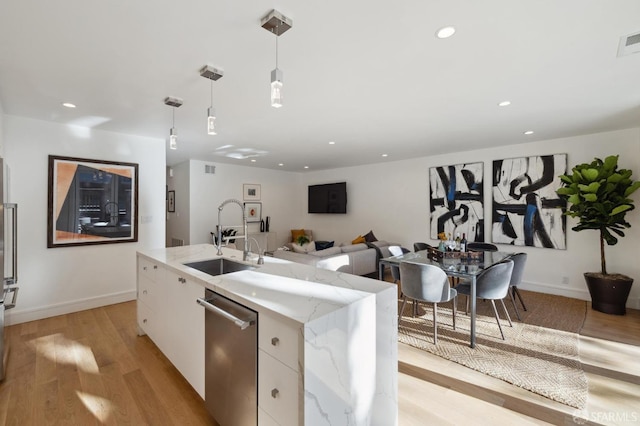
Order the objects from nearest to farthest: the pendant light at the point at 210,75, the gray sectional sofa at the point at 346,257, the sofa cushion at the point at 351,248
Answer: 1. the pendant light at the point at 210,75
2. the gray sectional sofa at the point at 346,257
3. the sofa cushion at the point at 351,248

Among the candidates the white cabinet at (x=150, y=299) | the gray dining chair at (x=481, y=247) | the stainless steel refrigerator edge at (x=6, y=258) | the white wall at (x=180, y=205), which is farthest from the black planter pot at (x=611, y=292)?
the white wall at (x=180, y=205)

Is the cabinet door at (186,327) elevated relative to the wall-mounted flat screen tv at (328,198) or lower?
lower

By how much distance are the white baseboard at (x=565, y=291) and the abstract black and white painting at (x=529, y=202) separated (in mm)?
658

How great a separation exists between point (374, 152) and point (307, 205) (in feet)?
11.0

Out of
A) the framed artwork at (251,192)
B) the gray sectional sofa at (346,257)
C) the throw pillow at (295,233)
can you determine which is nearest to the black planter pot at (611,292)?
the gray sectional sofa at (346,257)

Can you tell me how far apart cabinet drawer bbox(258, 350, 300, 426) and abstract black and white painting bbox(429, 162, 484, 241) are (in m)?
5.03

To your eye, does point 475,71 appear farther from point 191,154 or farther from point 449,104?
point 191,154

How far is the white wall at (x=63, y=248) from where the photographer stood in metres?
3.42

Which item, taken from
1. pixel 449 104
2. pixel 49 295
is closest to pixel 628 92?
pixel 449 104

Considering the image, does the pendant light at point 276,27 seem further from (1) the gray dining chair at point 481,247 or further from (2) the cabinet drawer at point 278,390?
(1) the gray dining chair at point 481,247

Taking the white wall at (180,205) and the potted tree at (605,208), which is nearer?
the potted tree at (605,208)

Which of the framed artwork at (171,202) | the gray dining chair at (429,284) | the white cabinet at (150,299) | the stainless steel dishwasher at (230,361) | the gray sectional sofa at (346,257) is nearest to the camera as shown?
the stainless steel dishwasher at (230,361)

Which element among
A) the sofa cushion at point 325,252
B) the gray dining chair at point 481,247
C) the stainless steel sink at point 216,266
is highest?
the stainless steel sink at point 216,266

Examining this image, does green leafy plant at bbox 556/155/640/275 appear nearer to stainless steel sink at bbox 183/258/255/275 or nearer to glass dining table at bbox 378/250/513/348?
glass dining table at bbox 378/250/513/348
